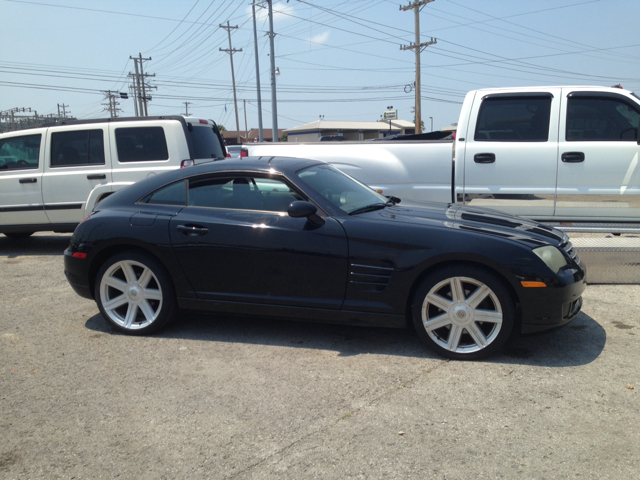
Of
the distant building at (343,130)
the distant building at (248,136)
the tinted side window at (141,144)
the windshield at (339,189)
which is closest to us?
the windshield at (339,189)

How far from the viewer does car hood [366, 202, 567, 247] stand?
389cm

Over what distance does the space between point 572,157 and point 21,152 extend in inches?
307

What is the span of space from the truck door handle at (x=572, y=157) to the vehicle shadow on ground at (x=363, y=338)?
7.05 ft

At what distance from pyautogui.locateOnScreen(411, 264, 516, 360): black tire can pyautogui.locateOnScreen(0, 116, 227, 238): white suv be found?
4.93m

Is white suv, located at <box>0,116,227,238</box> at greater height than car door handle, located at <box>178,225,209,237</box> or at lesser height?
greater

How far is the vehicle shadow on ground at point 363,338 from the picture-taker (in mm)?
3896

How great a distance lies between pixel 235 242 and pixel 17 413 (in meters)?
1.84

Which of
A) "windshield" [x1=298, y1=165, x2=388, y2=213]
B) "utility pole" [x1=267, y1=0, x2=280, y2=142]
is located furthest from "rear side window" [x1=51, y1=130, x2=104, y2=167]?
"utility pole" [x1=267, y1=0, x2=280, y2=142]

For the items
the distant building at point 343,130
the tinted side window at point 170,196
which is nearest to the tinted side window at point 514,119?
the tinted side window at point 170,196

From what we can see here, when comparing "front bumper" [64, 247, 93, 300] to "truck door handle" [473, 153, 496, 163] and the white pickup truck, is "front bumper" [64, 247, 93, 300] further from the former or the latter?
"truck door handle" [473, 153, 496, 163]

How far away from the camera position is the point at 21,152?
27.0ft

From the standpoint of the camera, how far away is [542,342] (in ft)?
13.6

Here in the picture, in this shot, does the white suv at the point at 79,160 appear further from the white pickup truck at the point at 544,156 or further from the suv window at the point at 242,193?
the suv window at the point at 242,193

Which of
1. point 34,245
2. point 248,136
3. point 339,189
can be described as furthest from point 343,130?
point 339,189
